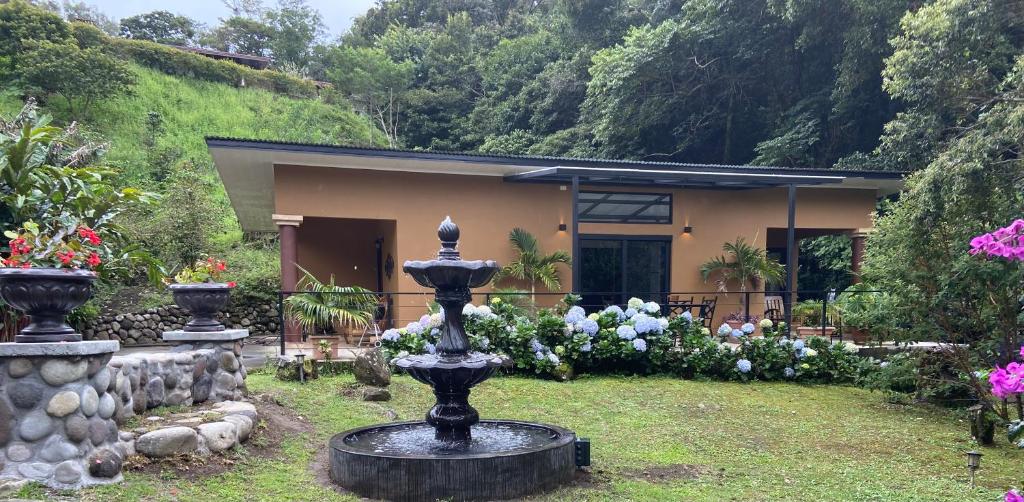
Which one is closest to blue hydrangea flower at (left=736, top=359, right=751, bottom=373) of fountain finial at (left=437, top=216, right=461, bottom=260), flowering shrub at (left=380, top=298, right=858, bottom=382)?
flowering shrub at (left=380, top=298, right=858, bottom=382)

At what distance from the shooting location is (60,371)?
3.45 meters

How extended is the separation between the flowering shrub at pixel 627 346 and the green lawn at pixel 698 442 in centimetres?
31

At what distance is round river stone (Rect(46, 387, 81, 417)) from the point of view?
3408 millimetres

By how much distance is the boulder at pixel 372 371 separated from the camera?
6949 millimetres

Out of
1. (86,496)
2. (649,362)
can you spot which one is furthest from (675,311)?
(86,496)

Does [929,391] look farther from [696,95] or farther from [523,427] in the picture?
[696,95]

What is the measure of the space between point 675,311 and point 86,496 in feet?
31.3

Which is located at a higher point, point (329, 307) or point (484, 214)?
point (484, 214)

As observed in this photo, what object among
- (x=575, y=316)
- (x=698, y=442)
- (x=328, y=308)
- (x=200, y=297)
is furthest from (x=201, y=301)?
(x=575, y=316)

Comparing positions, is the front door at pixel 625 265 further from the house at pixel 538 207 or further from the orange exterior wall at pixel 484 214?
the orange exterior wall at pixel 484 214

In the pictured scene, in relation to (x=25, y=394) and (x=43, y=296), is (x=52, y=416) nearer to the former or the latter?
(x=25, y=394)

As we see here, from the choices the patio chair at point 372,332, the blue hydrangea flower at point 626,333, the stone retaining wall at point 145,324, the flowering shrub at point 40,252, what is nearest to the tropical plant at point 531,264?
the patio chair at point 372,332

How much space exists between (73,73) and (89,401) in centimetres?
2387

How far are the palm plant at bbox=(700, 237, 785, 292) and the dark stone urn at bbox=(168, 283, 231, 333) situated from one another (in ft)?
30.5
